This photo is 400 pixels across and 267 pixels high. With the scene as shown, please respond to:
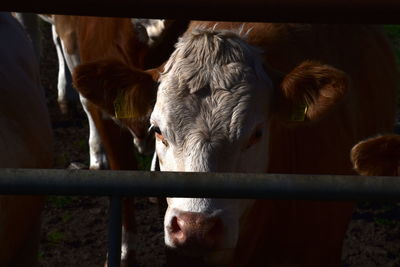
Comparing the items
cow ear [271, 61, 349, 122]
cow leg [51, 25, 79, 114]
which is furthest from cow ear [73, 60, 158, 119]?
cow leg [51, 25, 79, 114]

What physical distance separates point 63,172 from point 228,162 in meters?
1.62

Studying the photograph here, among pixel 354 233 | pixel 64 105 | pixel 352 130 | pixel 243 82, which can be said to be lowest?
pixel 354 233

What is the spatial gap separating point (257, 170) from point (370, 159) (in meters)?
1.01

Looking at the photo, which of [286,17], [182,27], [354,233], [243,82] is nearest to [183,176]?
[286,17]

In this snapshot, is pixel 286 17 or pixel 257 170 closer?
pixel 286 17

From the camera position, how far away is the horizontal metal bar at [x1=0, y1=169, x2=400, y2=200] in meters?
1.52

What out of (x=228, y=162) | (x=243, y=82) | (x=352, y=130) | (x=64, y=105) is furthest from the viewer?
(x=64, y=105)

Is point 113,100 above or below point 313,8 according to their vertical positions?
below

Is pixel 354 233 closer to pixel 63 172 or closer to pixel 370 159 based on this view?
pixel 370 159

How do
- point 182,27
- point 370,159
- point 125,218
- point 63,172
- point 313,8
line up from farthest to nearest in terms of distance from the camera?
1. point 125,218
2. point 182,27
3. point 370,159
4. point 313,8
5. point 63,172

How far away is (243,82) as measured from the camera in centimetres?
329

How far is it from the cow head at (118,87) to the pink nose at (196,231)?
71 centimetres

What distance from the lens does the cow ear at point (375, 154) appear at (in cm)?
230

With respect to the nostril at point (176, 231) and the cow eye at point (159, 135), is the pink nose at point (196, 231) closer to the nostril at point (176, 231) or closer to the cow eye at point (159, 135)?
the nostril at point (176, 231)
